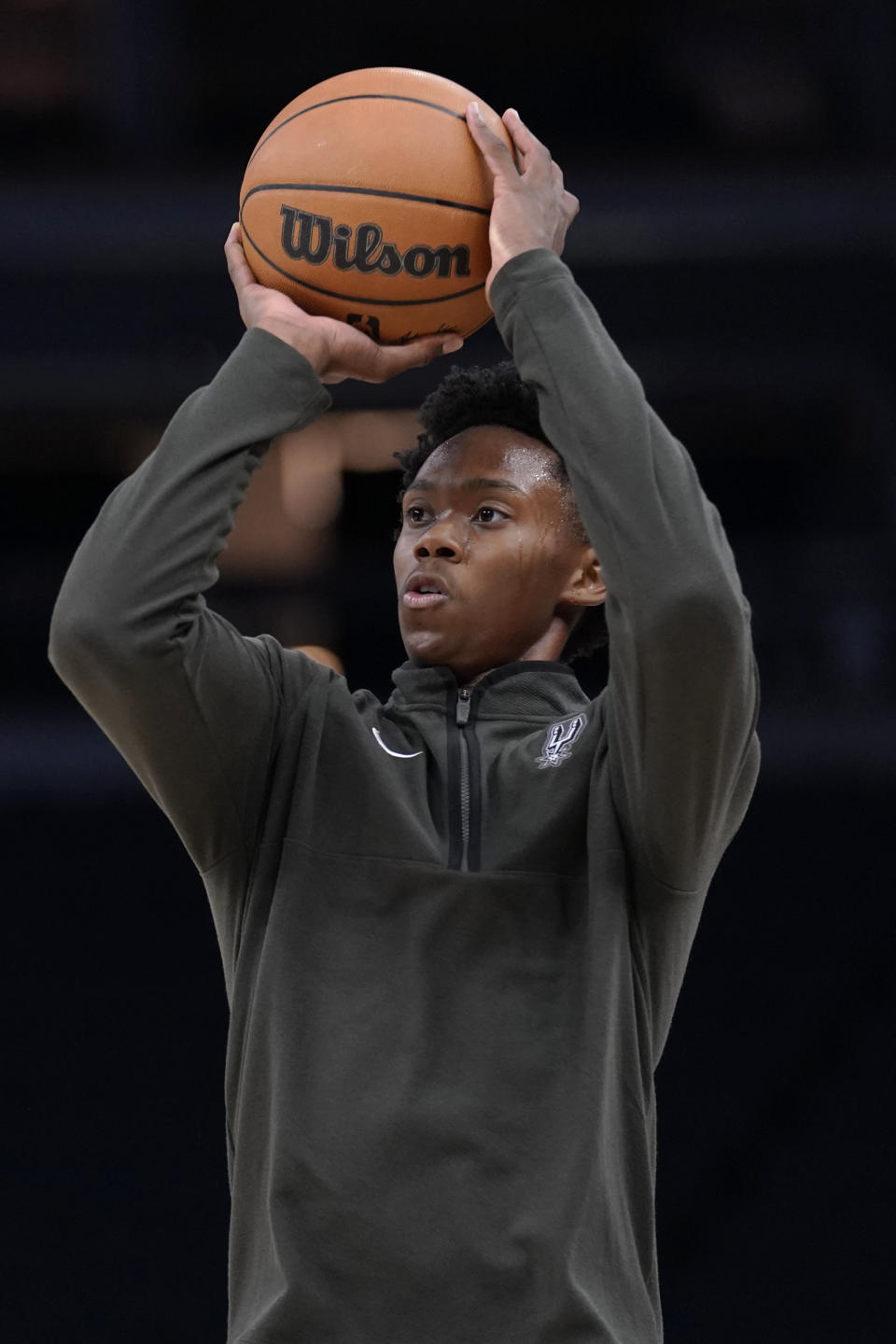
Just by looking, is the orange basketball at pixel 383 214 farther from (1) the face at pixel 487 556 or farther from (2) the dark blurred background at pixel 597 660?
(2) the dark blurred background at pixel 597 660

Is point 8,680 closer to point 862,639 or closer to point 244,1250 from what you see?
point 862,639

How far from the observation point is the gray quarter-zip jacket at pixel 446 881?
188cm

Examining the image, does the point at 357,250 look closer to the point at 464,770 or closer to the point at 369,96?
the point at 369,96

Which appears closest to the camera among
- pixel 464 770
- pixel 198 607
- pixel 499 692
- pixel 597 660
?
pixel 198 607

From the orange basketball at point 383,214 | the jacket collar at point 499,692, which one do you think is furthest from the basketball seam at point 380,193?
the jacket collar at point 499,692

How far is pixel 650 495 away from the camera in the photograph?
6.31 feet

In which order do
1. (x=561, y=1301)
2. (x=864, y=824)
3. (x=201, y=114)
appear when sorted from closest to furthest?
1. (x=561, y=1301)
2. (x=864, y=824)
3. (x=201, y=114)

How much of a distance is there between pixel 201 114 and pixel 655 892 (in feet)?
26.8

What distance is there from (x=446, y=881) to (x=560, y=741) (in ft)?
0.79

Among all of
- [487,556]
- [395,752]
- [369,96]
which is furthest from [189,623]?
[369,96]

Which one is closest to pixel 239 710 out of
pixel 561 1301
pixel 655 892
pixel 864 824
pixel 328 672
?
pixel 328 672

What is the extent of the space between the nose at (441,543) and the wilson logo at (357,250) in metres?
0.29

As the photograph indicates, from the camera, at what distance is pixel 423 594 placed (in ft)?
7.34

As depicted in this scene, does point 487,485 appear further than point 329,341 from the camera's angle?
Yes
